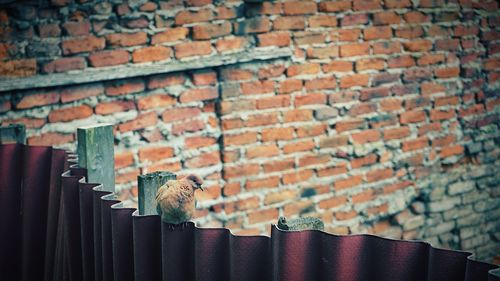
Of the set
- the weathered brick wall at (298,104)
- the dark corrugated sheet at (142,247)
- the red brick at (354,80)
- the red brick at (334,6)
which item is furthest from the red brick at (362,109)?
the dark corrugated sheet at (142,247)

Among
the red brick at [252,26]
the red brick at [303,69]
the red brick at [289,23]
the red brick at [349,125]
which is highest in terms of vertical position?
the red brick at [289,23]

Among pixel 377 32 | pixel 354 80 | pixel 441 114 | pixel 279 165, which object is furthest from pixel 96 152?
pixel 441 114

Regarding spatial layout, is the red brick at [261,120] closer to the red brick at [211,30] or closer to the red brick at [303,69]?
the red brick at [303,69]

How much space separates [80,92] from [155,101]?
1.46 feet

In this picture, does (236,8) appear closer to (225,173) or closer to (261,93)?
(261,93)

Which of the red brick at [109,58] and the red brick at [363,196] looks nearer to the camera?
the red brick at [109,58]

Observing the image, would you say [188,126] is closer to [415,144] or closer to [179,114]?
[179,114]

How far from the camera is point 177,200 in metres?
1.72

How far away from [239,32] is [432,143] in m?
1.82

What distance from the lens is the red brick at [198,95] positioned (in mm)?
3604

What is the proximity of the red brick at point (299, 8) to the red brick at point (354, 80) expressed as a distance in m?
0.52

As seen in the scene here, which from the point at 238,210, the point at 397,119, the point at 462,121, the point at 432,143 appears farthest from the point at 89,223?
the point at 462,121

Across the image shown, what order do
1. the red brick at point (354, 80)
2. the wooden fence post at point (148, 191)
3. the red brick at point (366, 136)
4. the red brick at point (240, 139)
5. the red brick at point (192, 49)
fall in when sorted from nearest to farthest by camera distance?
the wooden fence post at point (148, 191) < the red brick at point (192, 49) < the red brick at point (240, 139) < the red brick at point (354, 80) < the red brick at point (366, 136)

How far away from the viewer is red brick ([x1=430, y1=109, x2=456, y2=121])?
4.47 metres
